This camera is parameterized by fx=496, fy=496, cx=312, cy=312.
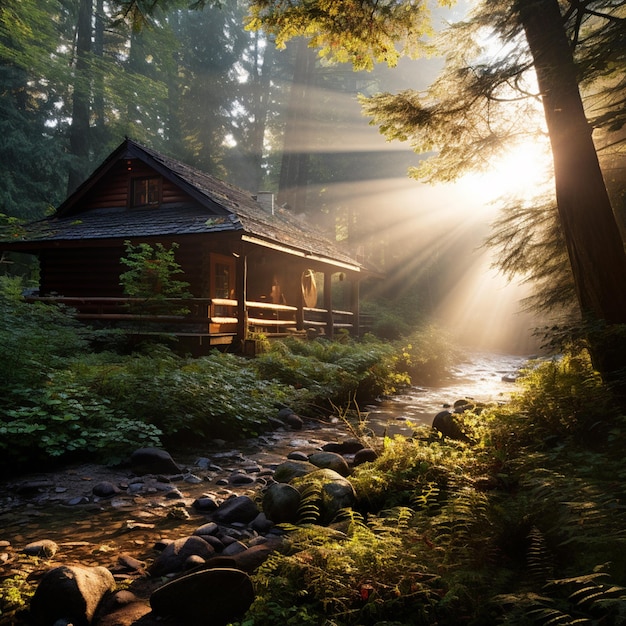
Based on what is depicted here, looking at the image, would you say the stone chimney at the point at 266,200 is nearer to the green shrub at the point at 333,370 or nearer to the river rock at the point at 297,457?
the green shrub at the point at 333,370

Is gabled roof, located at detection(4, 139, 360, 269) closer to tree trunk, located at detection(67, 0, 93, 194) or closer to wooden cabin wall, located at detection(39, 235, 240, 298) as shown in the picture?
wooden cabin wall, located at detection(39, 235, 240, 298)

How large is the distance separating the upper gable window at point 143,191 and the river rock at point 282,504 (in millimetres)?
14059

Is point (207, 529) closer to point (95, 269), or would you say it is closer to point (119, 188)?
point (95, 269)

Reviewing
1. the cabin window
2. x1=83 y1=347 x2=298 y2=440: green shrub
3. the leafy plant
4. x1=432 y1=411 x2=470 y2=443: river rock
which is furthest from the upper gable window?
x1=432 y1=411 x2=470 y2=443: river rock

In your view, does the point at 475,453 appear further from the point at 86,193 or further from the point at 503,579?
the point at 86,193

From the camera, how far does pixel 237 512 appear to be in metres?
4.50

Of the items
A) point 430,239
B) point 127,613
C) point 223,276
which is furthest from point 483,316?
point 127,613

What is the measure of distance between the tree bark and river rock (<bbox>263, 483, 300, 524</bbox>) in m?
3.98

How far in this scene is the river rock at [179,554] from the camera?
3471 millimetres

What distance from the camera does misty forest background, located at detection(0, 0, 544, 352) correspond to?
2698 cm

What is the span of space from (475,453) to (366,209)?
30.3 metres

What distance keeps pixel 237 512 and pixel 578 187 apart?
5.40 meters

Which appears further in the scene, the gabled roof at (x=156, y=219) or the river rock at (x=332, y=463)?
the gabled roof at (x=156, y=219)

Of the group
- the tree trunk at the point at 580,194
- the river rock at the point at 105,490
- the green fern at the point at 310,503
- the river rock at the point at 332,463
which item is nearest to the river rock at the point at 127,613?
the green fern at the point at 310,503
